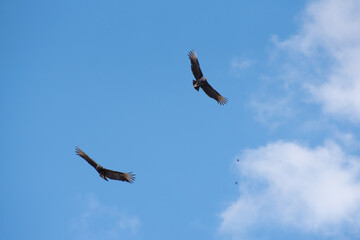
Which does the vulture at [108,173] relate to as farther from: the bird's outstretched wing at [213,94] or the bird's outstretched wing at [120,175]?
the bird's outstretched wing at [213,94]

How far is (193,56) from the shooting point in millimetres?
43000

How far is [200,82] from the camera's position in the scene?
43656 mm

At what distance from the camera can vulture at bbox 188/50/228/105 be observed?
4303 centimetres

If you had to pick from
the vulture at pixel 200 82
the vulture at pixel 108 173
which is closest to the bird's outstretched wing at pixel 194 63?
the vulture at pixel 200 82

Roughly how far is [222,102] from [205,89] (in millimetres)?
1687

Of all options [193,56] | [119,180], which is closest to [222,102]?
[193,56]

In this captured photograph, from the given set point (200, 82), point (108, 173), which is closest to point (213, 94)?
point (200, 82)

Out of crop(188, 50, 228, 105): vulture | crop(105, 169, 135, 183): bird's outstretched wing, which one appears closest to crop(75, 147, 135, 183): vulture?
crop(105, 169, 135, 183): bird's outstretched wing

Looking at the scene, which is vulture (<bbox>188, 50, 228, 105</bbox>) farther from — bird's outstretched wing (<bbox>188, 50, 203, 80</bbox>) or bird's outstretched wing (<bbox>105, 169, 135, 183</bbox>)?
bird's outstretched wing (<bbox>105, 169, 135, 183</bbox>)

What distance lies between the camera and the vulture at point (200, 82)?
141 feet

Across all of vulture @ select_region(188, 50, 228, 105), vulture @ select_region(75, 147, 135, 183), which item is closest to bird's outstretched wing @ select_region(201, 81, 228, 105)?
vulture @ select_region(188, 50, 228, 105)

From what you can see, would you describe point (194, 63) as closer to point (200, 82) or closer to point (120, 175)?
point (200, 82)

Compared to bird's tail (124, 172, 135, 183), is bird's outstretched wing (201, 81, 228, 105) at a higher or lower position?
higher

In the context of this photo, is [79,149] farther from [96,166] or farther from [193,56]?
[193,56]
